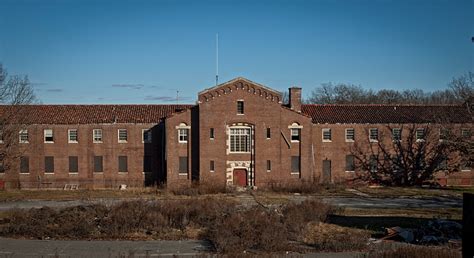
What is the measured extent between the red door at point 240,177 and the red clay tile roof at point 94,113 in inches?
354

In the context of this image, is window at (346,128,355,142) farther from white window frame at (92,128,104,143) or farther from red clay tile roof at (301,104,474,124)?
white window frame at (92,128,104,143)

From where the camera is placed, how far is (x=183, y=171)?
51406 mm

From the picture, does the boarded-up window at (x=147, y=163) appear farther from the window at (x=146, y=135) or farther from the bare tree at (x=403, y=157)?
the bare tree at (x=403, y=157)

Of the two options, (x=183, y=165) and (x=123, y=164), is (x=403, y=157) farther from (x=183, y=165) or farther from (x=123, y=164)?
(x=123, y=164)

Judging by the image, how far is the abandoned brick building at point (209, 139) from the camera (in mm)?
50781

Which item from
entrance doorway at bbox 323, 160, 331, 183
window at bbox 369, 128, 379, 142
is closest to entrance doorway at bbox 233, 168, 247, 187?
entrance doorway at bbox 323, 160, 331, 183

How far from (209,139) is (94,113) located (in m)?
12.9

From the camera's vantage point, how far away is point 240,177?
2007 inches

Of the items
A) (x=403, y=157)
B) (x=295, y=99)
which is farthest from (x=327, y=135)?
(x=403, y=157)

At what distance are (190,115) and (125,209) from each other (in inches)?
1095

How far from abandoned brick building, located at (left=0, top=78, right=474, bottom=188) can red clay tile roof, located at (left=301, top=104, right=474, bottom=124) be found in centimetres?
10

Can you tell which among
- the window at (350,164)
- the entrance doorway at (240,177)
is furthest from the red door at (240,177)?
the window at (350,164)

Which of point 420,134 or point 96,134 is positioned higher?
point 96,134

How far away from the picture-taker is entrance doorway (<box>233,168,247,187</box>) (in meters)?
50.9
